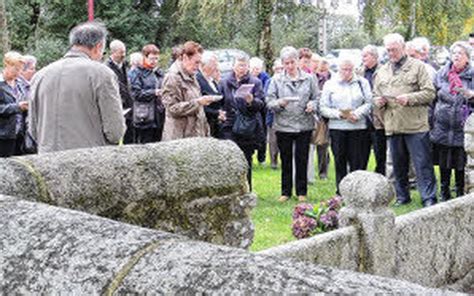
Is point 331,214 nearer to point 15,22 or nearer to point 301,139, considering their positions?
point 301,139

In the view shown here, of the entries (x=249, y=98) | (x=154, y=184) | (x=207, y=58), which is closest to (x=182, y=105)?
(x=207, y=58)

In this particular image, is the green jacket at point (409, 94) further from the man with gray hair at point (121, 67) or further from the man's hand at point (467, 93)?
the man with gray hair at point (121, 67)

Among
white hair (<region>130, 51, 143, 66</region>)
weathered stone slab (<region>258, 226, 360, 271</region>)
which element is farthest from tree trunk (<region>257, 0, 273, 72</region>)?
weathered stone slab (<region>258, 226, 360, 271</region>)

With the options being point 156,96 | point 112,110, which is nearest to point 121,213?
point 112,110

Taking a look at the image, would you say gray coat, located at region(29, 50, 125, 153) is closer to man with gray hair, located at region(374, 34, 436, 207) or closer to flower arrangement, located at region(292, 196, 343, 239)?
flower arrangement, located at region(292, 196, 343, 239)

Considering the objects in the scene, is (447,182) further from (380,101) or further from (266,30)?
(266,30)

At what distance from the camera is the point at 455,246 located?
593 cm

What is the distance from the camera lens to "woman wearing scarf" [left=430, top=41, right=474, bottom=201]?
827cm

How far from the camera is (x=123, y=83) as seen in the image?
934 cm

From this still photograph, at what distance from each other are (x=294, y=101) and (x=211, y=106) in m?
0.95

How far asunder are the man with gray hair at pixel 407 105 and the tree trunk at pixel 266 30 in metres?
8.89

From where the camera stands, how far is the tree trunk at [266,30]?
17.2m

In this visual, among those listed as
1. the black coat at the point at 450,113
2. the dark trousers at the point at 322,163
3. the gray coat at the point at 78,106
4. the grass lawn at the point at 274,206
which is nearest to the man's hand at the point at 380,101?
the black coat at the point at 450,113

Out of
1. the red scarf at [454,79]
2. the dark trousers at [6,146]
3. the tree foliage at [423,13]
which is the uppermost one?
the tree foliage at [423,13]
